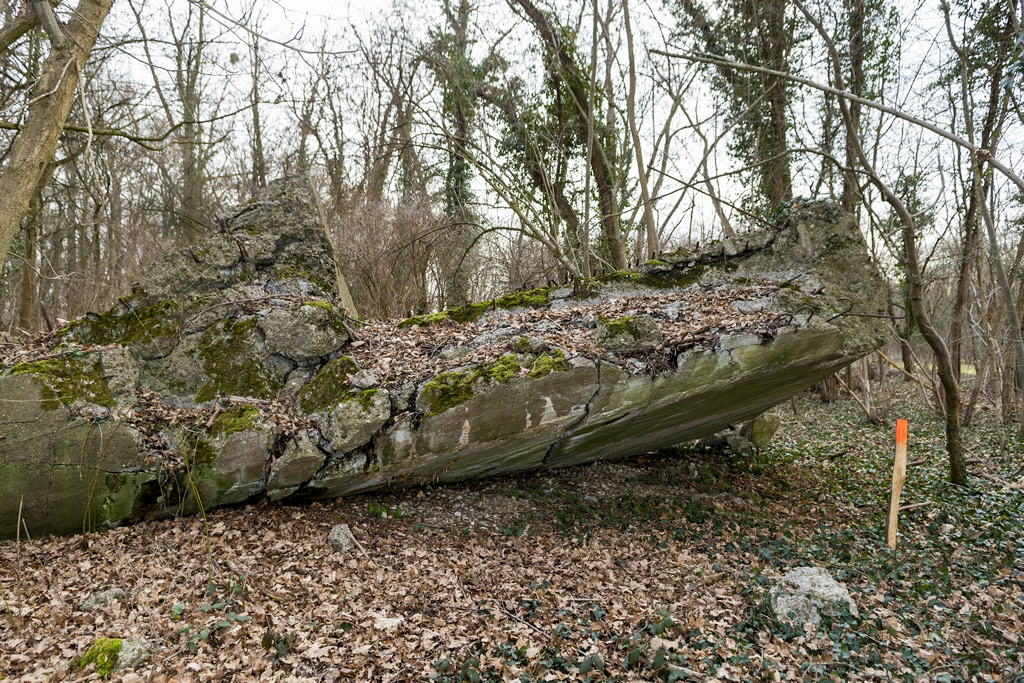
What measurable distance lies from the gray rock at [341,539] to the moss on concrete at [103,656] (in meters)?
1.50

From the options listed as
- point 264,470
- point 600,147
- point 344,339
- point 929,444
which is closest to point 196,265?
point 344,339

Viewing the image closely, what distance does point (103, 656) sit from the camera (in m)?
2.90

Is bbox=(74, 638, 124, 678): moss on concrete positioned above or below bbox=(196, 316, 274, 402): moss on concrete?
below

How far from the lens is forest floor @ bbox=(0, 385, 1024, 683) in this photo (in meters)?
3.21

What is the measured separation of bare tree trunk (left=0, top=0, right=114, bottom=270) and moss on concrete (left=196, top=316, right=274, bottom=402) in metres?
1.83

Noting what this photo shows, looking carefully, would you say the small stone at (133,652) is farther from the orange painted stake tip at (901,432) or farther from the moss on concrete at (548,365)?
the orange painted stake tip at (901,432)

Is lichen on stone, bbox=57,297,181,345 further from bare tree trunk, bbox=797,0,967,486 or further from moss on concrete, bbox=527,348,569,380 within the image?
bare tree trunk, bbox=797,0,967,486

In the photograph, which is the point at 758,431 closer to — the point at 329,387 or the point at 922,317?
the point at 922,317

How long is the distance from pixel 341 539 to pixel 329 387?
1.25m

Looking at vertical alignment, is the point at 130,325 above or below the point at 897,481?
above

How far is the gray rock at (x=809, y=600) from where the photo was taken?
3.95m

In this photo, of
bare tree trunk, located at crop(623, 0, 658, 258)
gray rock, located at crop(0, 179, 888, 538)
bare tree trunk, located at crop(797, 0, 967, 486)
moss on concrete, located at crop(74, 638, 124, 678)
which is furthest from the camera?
bare tree trunk, located at crop(623, 0, 658, 258)

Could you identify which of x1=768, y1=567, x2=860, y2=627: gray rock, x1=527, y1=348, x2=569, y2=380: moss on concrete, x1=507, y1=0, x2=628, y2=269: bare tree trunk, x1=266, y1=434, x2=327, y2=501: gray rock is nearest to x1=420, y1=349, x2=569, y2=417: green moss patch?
x1=527, y1=348, x2=569, y2=380: moss on concrete

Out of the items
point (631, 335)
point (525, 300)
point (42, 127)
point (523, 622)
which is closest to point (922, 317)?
point (631, 335)
